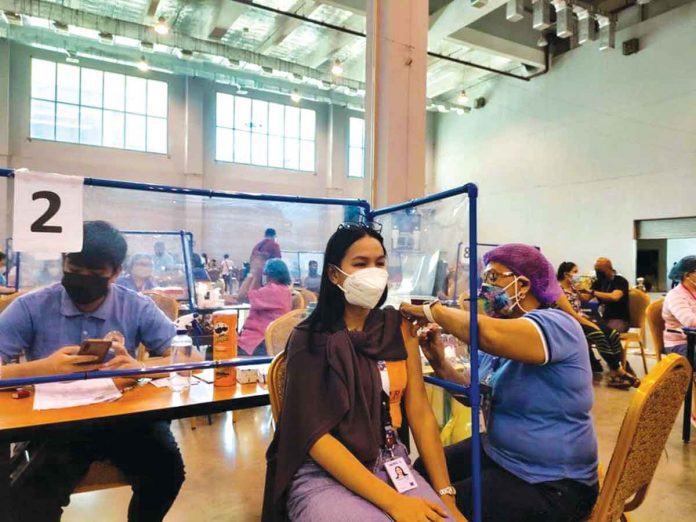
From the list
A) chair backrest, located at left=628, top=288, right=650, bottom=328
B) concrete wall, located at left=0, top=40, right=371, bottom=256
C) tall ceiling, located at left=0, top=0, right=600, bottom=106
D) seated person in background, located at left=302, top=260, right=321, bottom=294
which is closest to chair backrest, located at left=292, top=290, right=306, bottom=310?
seated person in background, located at left=302, top=260, right=321, bottom=294

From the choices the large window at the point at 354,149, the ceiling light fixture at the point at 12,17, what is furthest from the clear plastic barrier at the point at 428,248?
the large window at the point at 354,149

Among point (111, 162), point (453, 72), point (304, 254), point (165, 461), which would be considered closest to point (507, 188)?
point (453, 72)

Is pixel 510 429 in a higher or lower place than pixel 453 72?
lower

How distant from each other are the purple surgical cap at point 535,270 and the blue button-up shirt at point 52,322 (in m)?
1.32

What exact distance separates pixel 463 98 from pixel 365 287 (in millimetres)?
9728

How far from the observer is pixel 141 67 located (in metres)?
8.22

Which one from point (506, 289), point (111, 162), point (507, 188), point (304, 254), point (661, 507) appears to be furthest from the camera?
point (507, 188)

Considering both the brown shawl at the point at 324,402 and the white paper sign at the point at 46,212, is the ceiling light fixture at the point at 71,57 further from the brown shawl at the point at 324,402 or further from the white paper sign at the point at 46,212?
the brown shawl at the point at 324,402

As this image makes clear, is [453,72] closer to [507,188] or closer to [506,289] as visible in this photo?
[507,188]

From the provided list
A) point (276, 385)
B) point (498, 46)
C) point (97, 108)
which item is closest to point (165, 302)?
point (276, 385)

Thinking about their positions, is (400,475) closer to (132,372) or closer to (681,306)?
(132,372)

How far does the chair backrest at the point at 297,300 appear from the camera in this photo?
7.50 ft

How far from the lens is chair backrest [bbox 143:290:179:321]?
1824 millimetres

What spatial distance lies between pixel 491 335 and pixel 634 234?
7.38m
